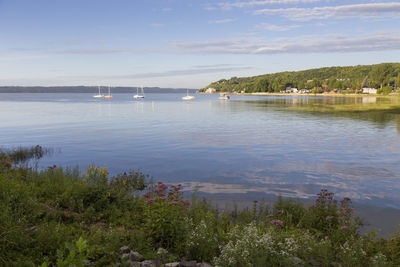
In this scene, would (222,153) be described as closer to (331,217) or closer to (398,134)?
(331,217)

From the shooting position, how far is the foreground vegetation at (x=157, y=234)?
256 inches

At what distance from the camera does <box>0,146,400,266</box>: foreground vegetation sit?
21.4ft

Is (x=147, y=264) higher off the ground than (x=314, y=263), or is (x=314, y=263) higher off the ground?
(x=147, y=264)

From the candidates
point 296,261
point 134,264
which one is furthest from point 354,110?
point 134,264

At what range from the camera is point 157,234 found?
7812 mm

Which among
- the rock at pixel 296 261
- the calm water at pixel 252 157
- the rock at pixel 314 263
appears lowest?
the calm water at pixel 252 157

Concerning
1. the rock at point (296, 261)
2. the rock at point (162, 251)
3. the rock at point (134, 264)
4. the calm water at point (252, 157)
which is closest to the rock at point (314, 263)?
the rock at point (296, 261)

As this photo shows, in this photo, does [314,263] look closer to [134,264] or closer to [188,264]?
[188,264]

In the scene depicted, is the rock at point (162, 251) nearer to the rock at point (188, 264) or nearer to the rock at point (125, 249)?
the rock at point (188, 264)

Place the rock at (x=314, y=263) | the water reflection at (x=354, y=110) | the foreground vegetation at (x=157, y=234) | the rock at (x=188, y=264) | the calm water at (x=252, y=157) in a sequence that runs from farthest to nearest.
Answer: the water reflection at (x=354, y=110), the calm water at (x=252, y=157), the rock at (x=314, y=263), the rock at (x=188, y=264), the foreground vegetation at (x=157, y=234)

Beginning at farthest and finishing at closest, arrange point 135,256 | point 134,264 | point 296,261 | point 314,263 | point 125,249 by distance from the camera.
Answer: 1. point 314,263
2. point 125,249
3. point 296,261
4. point 135,256
5. point 134,264

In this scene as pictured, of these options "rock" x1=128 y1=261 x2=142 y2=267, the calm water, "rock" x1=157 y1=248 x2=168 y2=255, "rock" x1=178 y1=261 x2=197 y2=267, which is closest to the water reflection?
the calm water

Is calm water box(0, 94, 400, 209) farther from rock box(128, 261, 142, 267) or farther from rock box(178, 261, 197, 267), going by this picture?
rock box(128, 261, 142, 267)

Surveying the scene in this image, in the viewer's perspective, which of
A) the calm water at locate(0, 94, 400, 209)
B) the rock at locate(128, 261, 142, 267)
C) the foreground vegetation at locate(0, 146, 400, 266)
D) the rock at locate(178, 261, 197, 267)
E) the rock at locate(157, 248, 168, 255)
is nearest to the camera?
the rock at locate(128, 261, 142, 267)
